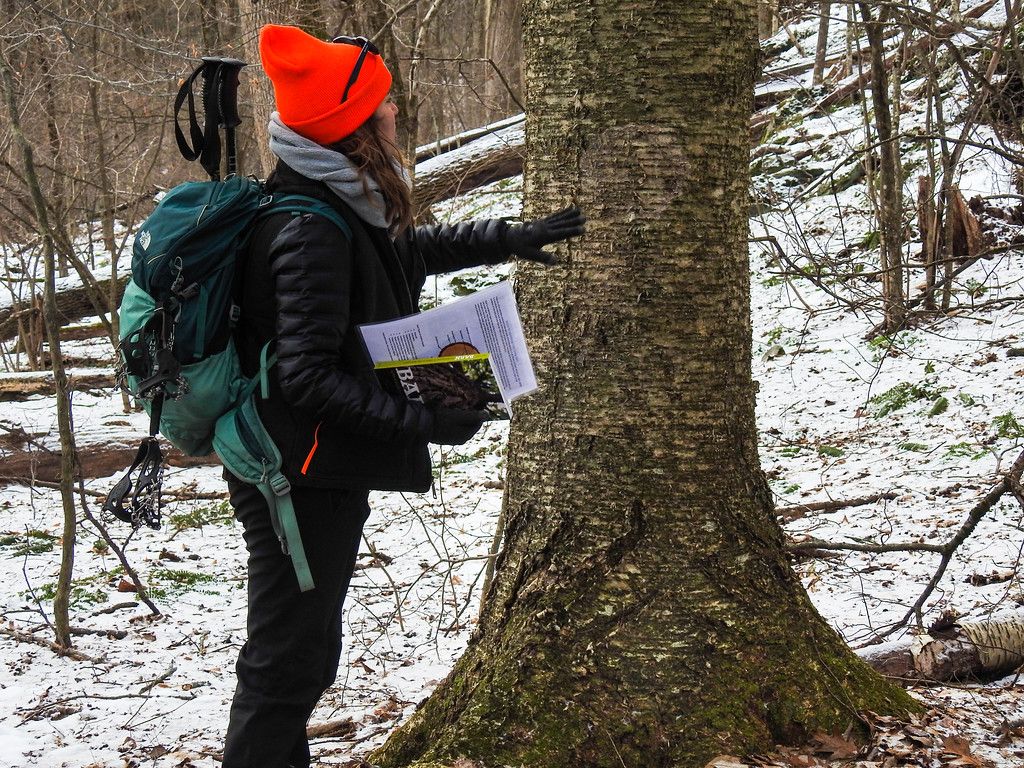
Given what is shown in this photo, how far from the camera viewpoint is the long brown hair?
2281mm

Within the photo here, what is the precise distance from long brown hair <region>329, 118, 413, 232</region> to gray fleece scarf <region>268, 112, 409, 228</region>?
20mm

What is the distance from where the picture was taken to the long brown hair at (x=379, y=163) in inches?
89.8

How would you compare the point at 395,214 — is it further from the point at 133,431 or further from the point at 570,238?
the point at 133,431

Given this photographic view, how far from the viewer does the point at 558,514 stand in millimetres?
2584

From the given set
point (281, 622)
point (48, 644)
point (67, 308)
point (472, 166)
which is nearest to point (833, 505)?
point (281, 622)

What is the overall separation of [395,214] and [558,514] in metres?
0.94

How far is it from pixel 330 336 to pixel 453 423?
36 cm

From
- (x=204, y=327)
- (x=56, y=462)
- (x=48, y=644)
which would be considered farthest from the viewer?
(x=56, y=462)

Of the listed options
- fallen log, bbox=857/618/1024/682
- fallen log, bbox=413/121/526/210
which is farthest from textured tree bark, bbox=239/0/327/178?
fallen log, bbox=857/618/1024/682

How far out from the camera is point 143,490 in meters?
2.49

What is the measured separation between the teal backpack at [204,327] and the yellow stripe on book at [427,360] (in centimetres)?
30

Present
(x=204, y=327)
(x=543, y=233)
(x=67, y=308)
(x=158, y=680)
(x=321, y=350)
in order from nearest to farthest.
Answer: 1. (x=321, y=350)
2. (x=204, y=327)
3. (x=543, y=233)
4. (x=158, y=680)
5. (x=67, y=308)

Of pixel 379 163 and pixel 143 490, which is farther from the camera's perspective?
pixel 143 490

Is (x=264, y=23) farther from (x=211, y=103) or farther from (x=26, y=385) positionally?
(x=211, y=103)
